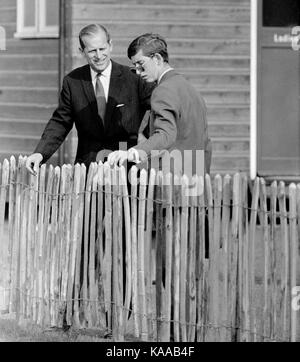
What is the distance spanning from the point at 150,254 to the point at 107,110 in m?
1.23

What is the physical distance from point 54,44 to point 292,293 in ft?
25.1

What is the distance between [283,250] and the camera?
283 inches

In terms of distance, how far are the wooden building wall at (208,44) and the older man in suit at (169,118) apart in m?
5.90

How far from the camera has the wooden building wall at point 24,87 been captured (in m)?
14.3

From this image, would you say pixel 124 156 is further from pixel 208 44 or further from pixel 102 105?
pixel 208 44

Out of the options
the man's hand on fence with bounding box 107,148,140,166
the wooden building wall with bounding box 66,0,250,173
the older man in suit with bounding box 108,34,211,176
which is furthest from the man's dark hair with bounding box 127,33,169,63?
the wooden building wall with bounding box 66,0,250,173

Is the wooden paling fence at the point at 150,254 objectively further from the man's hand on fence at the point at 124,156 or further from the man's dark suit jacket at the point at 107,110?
the man's dark suit jacket at the point at 107,110

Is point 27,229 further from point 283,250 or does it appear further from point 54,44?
point 54,44

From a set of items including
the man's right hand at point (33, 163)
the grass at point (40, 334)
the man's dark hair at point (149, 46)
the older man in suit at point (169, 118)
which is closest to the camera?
the older man in suit at point (169, 118)

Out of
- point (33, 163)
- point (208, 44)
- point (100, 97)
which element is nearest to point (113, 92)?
point (100, 97)

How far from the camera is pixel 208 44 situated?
1410 centimetres

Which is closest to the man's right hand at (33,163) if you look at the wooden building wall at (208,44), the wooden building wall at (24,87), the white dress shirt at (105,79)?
the white dress shirt at (105,79)

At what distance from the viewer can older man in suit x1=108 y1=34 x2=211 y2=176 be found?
25.0ft

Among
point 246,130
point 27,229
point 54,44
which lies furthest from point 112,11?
point 27,229
